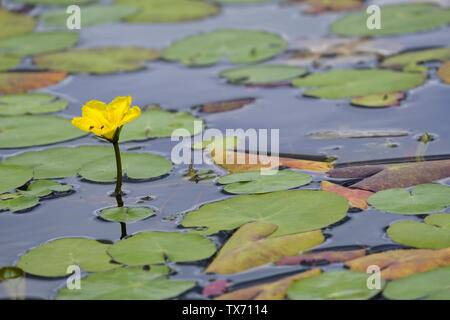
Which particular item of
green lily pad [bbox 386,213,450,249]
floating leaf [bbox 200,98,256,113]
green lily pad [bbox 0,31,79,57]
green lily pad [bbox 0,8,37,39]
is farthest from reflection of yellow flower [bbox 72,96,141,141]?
green lily pad [bbox 0,8,37,39]

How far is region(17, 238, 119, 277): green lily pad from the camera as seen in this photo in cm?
195

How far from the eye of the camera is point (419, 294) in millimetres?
1703

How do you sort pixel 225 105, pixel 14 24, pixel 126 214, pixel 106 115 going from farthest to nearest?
1. pixel 14 24
2. pixel 225 105
3. pixel 126 214
4. pixel 106 115

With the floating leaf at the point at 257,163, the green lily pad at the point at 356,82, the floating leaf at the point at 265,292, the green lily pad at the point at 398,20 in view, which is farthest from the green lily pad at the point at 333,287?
the green lily pad at the point at 398,20

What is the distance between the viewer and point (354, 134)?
2.91 metres

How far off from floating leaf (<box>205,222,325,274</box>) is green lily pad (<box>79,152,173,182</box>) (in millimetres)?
644

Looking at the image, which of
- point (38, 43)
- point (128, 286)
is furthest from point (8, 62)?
point (128, 286)

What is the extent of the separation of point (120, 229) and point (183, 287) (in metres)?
0.46

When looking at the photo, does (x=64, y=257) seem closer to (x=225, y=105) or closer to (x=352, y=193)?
(x=352, y=193)

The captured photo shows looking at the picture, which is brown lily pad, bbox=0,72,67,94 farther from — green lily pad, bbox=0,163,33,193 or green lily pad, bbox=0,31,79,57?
green lily pad, bbox=0,163,33,193

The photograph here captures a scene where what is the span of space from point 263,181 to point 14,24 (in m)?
3.41

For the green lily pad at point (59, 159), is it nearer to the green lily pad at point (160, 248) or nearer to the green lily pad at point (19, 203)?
the green lily pad at point (19, 203)

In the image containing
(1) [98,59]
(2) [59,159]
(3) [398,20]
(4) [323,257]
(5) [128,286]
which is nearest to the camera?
(5) [128,286]
